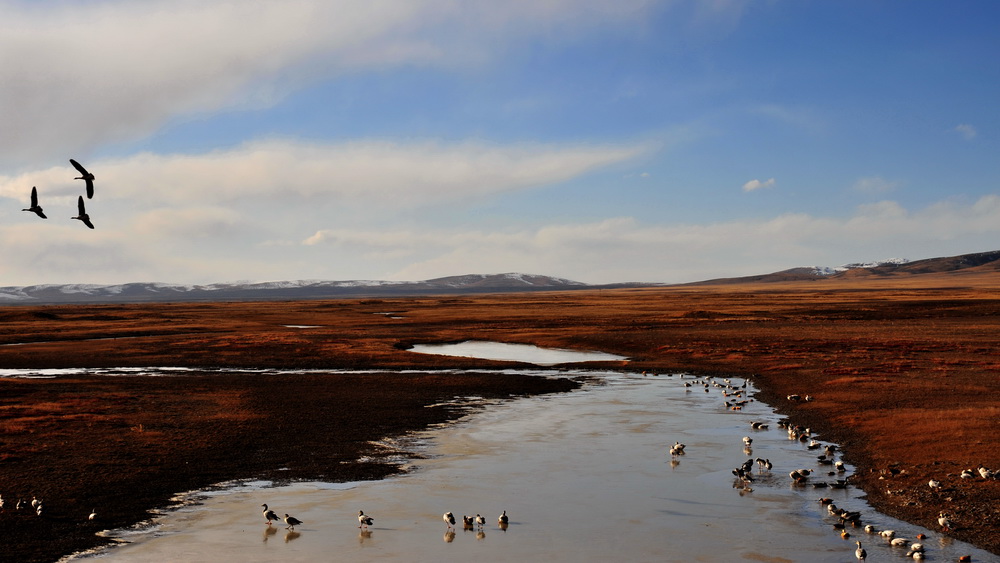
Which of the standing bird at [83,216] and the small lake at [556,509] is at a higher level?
the standing bird at [83,216]

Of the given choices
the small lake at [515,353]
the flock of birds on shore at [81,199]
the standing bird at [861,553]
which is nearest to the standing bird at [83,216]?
the flock of birds on shore at [81,199]

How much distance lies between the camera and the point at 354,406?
3475 cm

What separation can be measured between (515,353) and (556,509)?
43642mm

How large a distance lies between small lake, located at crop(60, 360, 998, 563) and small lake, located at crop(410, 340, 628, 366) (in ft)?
91.8

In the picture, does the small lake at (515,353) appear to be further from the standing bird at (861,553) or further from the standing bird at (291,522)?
the standing bird at (861,553)

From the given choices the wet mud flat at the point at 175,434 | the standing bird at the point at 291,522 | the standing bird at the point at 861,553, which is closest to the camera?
the standing bird at the point at 861,553

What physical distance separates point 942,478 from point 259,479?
18489 millimetres

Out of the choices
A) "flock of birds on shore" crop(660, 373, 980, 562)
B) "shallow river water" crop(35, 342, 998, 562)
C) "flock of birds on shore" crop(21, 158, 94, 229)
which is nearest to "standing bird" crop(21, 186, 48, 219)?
"flock of birds on shore" crop(21, 158, 94, 229)

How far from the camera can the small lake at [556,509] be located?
15875 millimetres

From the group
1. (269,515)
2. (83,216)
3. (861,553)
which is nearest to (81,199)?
(83,216)

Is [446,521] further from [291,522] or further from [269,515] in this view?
[269,515]

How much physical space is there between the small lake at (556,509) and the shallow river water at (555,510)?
48mm

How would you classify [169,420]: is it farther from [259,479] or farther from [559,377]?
[559,377]

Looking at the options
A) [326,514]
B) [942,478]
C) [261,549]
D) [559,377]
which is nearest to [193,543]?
[261,549]
